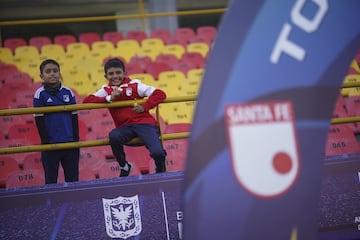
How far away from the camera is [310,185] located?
1243 millimetres

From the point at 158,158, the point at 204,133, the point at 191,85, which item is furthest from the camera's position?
the point at 191,85

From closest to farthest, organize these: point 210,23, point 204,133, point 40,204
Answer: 1. point 204,133
2. point 40,204
3. point 210,23

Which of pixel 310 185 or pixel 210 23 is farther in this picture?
pixel 210 23

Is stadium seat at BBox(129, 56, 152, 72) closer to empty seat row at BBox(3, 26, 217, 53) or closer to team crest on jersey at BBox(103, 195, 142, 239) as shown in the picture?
empty seat row at BBox(3, 26, 217, 53)

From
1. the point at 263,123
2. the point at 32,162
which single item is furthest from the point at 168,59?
the point at 263,123

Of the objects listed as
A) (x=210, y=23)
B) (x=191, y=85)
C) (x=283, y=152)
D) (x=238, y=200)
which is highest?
(x=210, y=23)

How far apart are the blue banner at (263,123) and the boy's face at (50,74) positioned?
2722mm

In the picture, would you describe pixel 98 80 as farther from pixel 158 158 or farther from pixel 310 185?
pixel 310 185

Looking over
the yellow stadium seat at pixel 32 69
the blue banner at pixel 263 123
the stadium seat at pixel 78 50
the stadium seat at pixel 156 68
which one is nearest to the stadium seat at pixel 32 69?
the yellow stadium seat at pixel 32 69

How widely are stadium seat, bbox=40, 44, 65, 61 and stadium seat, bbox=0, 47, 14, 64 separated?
524 mm

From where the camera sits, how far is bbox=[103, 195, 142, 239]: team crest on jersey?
2.80 metres

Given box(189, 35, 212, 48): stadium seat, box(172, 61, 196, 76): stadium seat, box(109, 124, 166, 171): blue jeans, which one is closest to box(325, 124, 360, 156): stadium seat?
box(109, 124, 166, 171): blue jeans

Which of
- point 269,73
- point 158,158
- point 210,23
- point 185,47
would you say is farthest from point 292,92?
point 210,23

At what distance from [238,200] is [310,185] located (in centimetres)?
22
